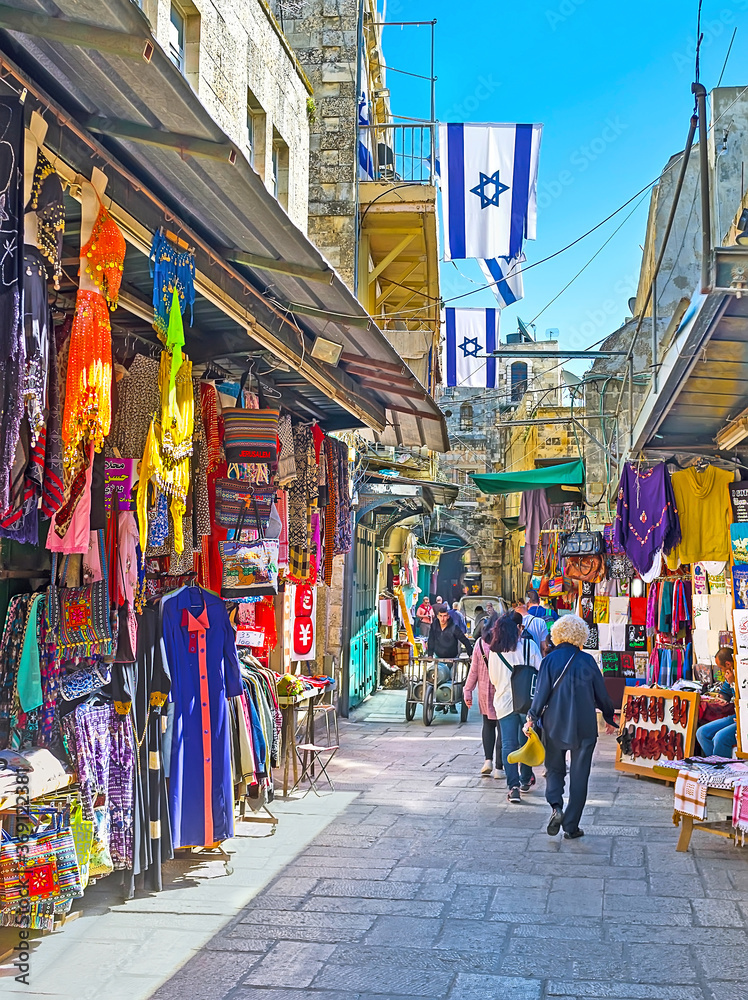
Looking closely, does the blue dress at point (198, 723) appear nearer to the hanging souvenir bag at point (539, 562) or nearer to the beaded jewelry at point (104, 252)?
the beaded jewelry at point (104, 252)

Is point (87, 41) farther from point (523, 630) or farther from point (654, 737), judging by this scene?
point (654, 737)

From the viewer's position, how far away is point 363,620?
1612 centimetres

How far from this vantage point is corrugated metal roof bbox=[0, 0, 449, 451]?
276 centimetres

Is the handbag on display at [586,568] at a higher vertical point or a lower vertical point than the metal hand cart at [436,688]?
higher

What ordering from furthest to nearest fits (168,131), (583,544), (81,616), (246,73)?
(583,544) < (246,73) < (81,616) < (168,131)

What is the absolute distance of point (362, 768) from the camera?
9.75 m

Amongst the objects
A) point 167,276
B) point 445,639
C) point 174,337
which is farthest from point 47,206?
point 445,639

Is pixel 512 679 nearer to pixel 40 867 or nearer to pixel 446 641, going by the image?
pixel 446 641

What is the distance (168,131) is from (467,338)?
1135cm

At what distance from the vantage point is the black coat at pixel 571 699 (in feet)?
22.6

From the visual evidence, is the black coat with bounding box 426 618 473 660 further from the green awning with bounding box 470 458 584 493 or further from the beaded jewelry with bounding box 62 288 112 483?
the beaded jewelry with bounding box 62 288 112 483

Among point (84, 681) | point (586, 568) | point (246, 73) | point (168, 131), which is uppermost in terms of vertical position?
point (246, 73)

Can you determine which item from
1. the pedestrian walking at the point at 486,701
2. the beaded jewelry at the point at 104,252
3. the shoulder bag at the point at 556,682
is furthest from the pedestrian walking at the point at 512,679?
the beaded jewelry at the point at 104,252

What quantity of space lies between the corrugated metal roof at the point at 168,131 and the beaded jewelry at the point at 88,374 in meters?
0.63
